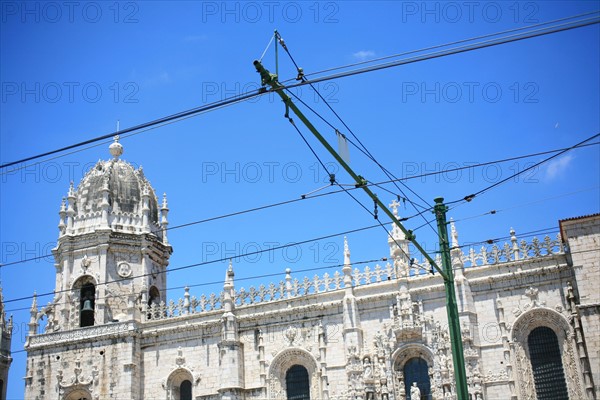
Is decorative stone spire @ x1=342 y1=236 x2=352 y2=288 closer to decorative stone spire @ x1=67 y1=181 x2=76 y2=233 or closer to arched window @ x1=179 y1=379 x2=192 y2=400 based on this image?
arched window @ x1=179 y1=379 x2=192 y2=400

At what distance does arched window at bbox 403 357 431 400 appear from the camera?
3250cm

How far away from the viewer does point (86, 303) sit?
130 feet

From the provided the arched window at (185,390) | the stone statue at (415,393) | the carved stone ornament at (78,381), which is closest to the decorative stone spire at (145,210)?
the carved stone ornament at (78,381)

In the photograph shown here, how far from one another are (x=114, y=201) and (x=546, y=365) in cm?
2451

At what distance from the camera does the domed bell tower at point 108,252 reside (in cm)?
3953

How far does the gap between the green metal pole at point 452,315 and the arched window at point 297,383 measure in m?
15.8

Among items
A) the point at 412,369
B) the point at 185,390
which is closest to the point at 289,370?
the point at 185,390

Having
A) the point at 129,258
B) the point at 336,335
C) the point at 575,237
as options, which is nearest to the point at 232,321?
the point at 336,335

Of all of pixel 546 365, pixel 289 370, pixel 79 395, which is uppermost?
pixel 289 370

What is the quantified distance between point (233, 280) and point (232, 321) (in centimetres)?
230

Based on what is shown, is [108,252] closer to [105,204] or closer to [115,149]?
[105,204]

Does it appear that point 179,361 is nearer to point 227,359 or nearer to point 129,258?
point 227,359

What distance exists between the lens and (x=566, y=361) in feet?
98.9

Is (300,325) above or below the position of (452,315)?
above
